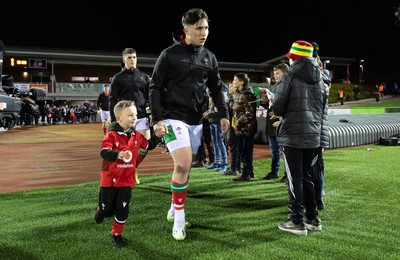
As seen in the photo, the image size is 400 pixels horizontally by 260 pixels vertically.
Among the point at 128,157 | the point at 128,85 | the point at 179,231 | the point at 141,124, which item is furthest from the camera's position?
the point at 141,124

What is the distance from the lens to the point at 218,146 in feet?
30.7

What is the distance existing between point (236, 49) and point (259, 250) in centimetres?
5675

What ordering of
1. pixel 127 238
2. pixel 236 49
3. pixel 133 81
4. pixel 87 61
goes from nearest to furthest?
pixel 127 238 < pixel 133 81 < pixel 87 61 < pixel 236 49

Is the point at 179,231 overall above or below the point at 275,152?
below

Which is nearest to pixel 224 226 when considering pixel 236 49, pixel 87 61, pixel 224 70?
pixel 87 61

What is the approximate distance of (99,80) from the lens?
148 ft

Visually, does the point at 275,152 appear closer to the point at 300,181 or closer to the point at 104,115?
the point at 300,181

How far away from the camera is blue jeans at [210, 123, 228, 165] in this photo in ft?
30.1

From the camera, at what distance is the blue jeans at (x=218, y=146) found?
9.16 meters

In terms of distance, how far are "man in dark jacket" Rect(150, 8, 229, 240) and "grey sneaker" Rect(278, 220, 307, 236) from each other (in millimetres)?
1173

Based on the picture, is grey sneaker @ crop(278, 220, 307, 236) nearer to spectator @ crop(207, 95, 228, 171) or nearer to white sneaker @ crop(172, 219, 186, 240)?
white sneaker @ crop(172, 219, 186, 240)

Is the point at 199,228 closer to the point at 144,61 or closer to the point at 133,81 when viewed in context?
the point at 133,81

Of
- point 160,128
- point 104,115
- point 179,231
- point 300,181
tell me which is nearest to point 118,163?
point 160,128

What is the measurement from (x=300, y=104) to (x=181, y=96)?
1.35 m
